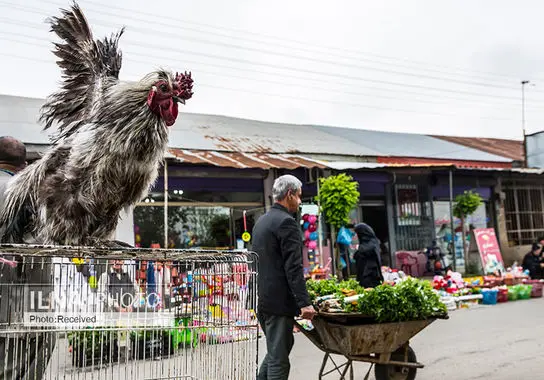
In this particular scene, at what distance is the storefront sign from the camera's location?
15516 mm

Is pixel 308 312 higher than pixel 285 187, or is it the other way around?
pixel 285 187

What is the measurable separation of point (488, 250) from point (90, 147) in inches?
587

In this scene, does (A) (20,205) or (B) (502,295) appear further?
(B) (502,295)

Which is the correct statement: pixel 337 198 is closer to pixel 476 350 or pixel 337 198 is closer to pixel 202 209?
pixel 202 209

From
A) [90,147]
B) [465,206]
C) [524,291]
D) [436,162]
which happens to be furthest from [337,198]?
[90,147]

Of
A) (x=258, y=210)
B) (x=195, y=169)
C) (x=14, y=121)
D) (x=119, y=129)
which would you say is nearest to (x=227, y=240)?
(x=258, y=210)

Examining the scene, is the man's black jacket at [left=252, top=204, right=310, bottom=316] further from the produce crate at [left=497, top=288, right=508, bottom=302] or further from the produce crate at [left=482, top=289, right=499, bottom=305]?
the produce crate at [left=497, top=288, right=508, bottom=302]

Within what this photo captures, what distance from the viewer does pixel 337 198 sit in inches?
468

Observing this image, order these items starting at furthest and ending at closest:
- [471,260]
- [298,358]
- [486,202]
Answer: [486,202], [471,260], [298,358]

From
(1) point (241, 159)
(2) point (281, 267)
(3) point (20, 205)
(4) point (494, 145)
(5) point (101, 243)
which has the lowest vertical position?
(2) point (281, 267)

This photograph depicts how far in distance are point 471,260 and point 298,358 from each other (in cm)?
1084

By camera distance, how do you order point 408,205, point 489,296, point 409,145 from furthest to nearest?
point 409,145, point 408,205, point 489,296

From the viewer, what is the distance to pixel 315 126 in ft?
67.6

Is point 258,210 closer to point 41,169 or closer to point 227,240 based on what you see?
point 227,240
